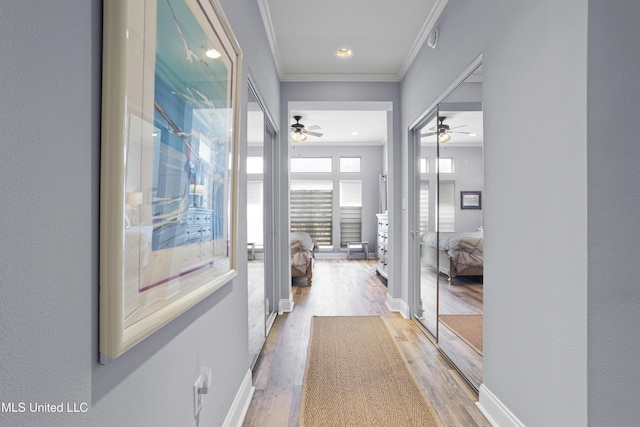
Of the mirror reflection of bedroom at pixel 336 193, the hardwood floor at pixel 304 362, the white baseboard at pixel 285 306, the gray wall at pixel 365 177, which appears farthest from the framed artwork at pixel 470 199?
the gray wall at pixel 365 177

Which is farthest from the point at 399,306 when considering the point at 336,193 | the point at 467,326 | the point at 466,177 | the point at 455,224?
the point at 336,193

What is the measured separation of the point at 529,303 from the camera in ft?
4.91

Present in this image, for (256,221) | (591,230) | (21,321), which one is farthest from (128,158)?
(256,221)

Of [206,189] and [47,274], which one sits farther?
[206,189]

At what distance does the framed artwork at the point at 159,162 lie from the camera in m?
0.70

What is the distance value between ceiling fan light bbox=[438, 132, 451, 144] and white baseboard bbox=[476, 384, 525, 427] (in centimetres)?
168

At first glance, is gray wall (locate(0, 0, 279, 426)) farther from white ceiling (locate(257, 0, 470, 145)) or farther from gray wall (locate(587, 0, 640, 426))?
white ceiling (locate(257, 0, 470, 145))

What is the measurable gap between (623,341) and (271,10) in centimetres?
285

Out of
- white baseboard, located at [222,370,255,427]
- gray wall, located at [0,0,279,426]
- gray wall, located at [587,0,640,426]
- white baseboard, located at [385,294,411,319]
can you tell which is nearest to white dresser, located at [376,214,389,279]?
white baseboard, located at [385,294,411,319]

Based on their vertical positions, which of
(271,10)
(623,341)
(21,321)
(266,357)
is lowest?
(266,357)

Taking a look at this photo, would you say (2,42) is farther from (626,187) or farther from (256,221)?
(256,221)

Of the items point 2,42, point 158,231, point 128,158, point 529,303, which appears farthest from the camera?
point 529,303

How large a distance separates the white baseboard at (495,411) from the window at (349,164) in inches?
265

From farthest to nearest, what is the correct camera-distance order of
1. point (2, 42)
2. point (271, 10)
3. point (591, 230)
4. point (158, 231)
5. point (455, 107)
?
point (271, 10) < point (455, 107) < point (591, 230) < point (158, 231) < point (2, 42)
